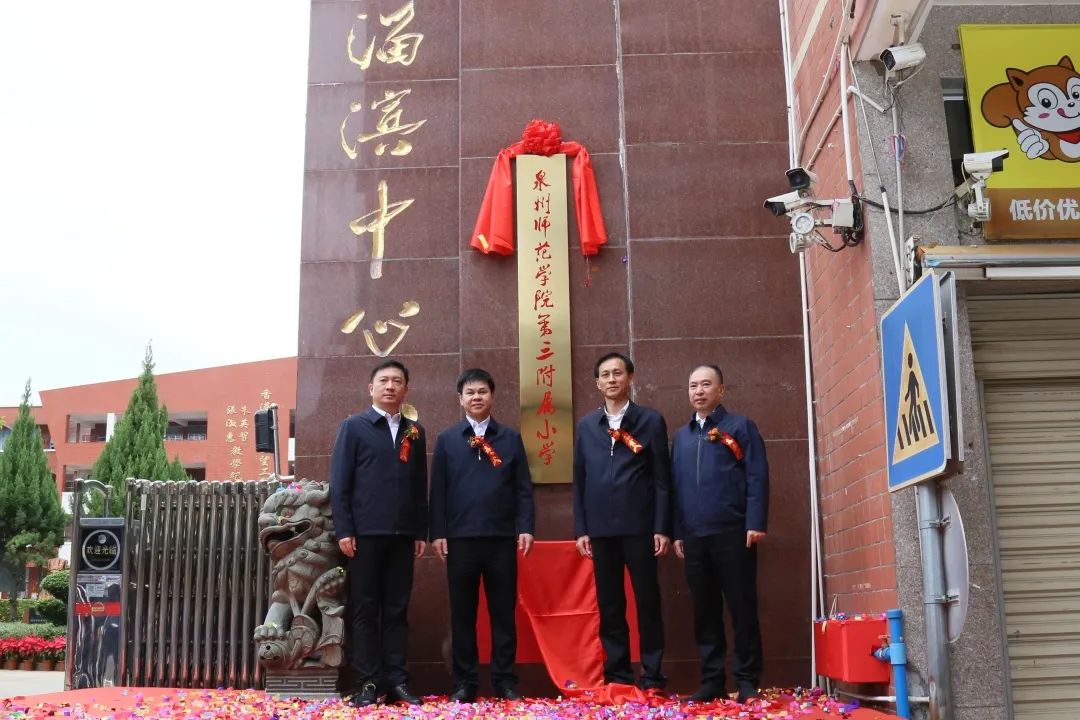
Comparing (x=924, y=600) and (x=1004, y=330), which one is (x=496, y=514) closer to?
(x=924, y=600)

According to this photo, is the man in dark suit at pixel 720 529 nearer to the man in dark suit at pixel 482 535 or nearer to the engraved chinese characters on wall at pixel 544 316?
the man in dark suit at pixel 482 535

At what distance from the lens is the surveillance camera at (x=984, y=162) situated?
397 cm

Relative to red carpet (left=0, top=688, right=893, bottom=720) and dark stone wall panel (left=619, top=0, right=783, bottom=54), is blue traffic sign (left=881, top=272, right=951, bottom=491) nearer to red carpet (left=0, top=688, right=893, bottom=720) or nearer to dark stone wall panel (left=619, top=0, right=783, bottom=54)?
red carpet (left=0, top=688, right=893, bottom=720)

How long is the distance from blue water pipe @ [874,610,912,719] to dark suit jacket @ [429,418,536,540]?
1620mm

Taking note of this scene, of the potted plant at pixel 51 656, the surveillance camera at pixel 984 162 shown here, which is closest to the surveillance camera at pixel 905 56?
the surveillance camera at pixel 984 162

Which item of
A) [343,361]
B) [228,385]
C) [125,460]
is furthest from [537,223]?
[228,385]

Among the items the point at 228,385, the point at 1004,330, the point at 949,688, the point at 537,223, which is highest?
the point at 228,385

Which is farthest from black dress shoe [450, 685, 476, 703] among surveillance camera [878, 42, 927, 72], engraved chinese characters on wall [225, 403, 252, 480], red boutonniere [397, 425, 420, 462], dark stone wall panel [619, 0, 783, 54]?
engraved chinese characters on wall [225, 403, 252, 480]

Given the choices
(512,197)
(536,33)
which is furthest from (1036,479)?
(536,33)

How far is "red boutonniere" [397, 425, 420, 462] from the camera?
471 centimetres

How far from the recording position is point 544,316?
5.60 metres

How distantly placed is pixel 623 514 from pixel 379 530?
1081 mm

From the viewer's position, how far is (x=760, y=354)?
5.46 metres

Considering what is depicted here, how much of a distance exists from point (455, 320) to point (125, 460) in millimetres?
18116
